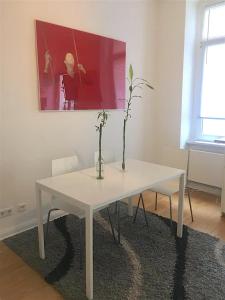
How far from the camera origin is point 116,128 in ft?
11.8

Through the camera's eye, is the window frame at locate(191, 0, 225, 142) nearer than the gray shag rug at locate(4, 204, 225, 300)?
No

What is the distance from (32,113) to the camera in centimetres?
263

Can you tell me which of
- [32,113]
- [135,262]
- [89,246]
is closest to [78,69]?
[32,113]

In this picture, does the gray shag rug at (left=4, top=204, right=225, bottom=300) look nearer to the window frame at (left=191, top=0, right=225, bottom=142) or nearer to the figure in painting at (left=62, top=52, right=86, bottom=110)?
the figure in painting at (left=62, top=52, right=86, bottom=110)

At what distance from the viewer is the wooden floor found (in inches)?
72.1

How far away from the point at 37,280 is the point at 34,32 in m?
2.24

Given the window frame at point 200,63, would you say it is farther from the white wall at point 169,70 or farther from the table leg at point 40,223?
the table leg at point 40,223

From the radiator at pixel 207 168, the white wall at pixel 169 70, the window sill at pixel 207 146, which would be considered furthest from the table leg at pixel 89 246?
the window sill at pixel 207 146

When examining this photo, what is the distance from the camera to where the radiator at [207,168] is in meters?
3.61

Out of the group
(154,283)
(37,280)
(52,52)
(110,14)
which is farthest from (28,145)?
(110,14)

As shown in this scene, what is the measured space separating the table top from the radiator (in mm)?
1406

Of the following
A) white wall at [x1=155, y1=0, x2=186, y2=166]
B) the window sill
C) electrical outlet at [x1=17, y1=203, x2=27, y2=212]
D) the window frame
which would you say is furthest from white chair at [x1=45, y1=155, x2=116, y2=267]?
the window frame

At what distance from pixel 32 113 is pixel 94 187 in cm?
114

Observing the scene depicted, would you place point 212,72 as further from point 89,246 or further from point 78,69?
point 89,246
